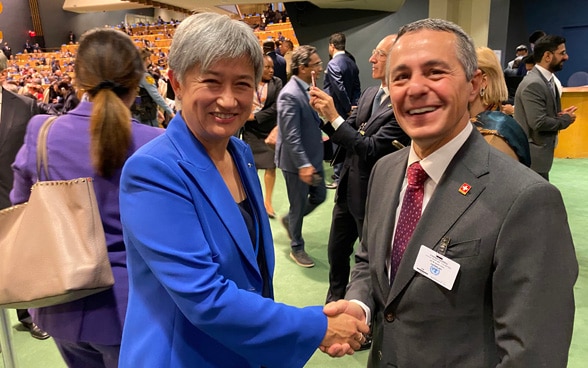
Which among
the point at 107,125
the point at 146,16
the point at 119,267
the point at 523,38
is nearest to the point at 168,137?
the point at 107,125

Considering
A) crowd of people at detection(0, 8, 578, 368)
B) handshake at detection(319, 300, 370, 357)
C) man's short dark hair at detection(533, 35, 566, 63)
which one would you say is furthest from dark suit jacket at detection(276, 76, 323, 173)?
handshake at detection(319, 300, 370, 357)

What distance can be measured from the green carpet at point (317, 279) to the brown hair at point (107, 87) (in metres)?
1.79

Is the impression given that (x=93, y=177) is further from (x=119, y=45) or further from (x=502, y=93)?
(x=502, y=93)

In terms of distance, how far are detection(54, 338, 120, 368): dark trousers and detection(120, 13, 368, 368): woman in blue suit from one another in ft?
1.67

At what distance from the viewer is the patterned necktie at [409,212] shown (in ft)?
3.78

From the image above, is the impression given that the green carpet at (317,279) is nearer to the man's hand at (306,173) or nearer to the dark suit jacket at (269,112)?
the man's hand at (306,173)

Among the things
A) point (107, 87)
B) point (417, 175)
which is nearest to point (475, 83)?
point (417, 175)

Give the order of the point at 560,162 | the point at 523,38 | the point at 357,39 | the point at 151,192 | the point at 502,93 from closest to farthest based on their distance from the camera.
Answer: the point at 151,192
the point at 502,93
the point at 560,162
the point at 357,39
the point at 523,38

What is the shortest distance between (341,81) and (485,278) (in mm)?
4950

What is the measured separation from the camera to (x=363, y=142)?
253cm

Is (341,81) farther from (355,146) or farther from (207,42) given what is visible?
(207,42)

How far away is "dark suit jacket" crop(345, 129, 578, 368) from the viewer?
914 mm

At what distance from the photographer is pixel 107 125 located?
57.7 inches

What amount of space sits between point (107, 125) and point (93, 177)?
19cm
